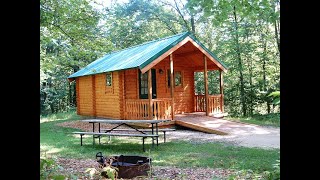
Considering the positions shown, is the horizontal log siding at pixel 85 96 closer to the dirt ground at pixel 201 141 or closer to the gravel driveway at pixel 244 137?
the dirt ground at pixel 201 141

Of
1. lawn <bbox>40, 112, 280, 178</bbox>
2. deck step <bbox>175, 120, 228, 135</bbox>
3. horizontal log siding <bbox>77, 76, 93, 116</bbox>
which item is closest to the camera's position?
lawn <bbox>40, 112, 280, 178</bbox>

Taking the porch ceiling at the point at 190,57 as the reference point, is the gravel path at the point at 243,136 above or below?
below

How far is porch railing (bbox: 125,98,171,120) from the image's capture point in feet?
44.8

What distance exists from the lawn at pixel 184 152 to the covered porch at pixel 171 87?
9.80ft

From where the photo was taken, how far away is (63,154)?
866cm

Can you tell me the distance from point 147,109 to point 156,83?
2.42 meters

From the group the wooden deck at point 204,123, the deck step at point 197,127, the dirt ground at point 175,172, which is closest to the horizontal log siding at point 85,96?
the wooden deck at point 204,123

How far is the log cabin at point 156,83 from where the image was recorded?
45.2ft

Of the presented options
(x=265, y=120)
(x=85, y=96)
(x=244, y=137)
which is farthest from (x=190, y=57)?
(x=85, y=96)

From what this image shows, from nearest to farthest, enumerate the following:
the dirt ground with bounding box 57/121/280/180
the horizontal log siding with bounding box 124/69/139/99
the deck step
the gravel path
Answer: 1. the dirt ground with bounding box 57/121/280/180
2. the gravel path
3. the deck step
4. the horizontal log siding with bounding box 124/69/139/99

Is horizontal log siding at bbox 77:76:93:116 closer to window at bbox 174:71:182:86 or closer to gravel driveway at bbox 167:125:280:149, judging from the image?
window at bbox 174:71:182:86

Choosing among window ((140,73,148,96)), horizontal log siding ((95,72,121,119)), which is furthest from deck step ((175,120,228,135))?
horizontal log siding ((95,72,121,119))
